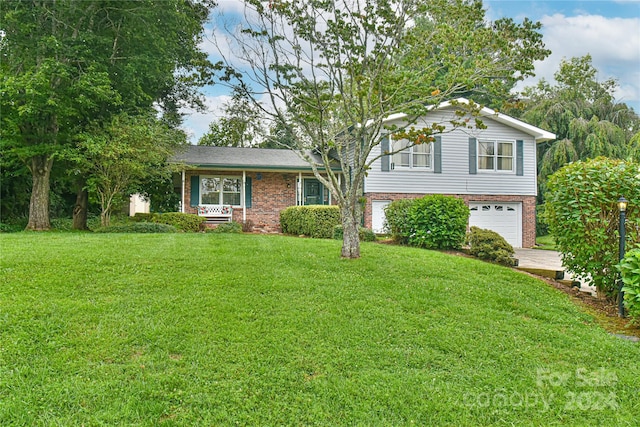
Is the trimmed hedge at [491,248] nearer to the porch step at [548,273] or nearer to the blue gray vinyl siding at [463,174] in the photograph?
the porch step at [548,273]

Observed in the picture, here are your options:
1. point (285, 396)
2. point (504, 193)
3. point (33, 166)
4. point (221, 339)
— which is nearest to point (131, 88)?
point (33, 166)

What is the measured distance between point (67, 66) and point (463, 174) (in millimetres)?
13032

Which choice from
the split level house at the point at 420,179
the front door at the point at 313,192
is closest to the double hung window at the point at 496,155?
the split level house at the point at 420,179

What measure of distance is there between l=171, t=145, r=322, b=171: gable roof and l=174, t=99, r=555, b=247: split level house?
1.5 inches

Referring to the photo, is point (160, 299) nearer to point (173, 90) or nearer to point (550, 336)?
point (550, 336)

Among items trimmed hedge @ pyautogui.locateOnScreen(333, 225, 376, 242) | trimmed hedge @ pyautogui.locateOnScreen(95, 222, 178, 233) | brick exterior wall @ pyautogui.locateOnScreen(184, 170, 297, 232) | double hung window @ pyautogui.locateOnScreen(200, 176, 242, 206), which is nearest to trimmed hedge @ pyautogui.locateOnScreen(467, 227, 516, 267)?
trimmed hedge @ pyautogui.locateOnScreen(333, 225, 376, 242)

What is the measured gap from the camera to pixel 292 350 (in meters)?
3.38

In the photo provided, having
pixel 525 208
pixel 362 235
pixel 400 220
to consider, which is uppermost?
pixel 525 208

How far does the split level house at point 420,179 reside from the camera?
1370cm

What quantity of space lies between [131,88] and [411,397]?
12.4 metres

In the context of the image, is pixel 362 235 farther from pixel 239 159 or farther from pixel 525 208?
pixel 525 208

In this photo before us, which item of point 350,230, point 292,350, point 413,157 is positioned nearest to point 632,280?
point 292,350

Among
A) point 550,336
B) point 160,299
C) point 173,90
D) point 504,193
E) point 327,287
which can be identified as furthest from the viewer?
point 173,90

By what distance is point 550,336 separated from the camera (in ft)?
12.9
